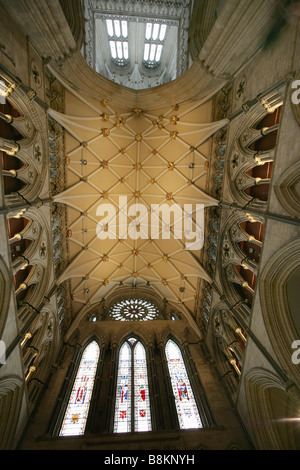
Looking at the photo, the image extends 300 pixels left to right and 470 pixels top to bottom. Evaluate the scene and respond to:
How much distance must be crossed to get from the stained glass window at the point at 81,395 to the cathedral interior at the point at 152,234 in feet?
0.22

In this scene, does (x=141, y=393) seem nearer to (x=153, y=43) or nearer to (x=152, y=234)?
(x=152, y=234)

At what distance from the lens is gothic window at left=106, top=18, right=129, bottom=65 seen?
1595cm

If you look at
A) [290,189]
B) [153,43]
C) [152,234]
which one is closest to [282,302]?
[290,189]

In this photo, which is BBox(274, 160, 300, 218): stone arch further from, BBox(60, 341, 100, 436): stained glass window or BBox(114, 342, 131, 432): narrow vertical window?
BBox(60, 341, 100, 436): stained glass window

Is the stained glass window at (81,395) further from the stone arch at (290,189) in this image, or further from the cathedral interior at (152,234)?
the stone arch at (290,189)

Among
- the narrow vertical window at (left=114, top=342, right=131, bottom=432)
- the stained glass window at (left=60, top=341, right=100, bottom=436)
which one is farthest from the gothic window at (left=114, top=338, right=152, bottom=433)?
the stained glass window at (left=60, top=341, right=100, bottom=436)

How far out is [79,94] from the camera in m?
9.98

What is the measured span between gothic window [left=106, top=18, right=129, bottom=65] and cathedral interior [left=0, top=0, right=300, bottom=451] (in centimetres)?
160

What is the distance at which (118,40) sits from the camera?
55.1ft

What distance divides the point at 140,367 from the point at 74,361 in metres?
3.09

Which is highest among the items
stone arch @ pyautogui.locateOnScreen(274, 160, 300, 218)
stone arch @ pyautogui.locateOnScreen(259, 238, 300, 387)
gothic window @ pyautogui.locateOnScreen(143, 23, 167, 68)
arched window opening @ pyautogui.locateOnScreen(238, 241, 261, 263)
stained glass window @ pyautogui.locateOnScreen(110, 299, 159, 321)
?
gothic window @ pyautogui.locateOnScreen(143, 23, 167, 68)

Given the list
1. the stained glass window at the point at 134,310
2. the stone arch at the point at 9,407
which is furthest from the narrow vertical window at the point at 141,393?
the stone arch at the point at 9,407

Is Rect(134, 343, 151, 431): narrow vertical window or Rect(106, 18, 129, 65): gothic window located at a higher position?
Rect(106, 18, 129, 65): gothic window

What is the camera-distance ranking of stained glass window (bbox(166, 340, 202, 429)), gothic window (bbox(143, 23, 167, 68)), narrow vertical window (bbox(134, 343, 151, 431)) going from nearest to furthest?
1. narrow vertical window (bbox(134, 343, 151, 431))
2. stained glass window (bbox(166, 340, 202, 429))
3. gothic window (bbox(143, 23, 167, 68))
